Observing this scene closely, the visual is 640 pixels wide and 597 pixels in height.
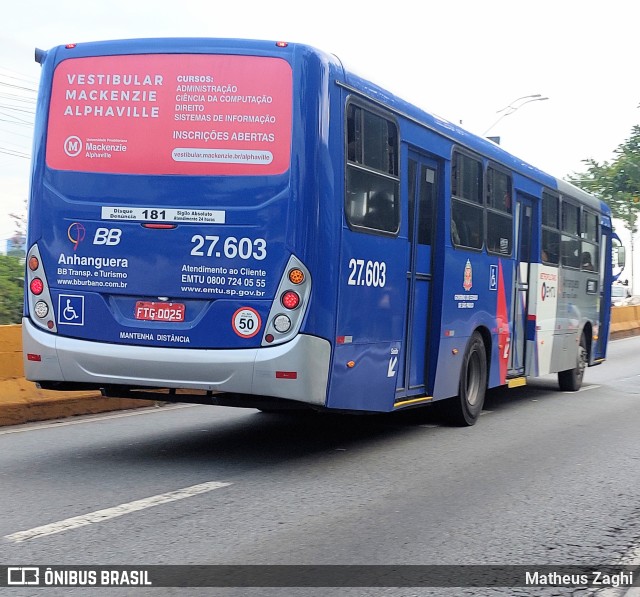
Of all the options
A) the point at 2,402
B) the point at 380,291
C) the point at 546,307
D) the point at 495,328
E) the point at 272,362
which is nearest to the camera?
the point at 272,362

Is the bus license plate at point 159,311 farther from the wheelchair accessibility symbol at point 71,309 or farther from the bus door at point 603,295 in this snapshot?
the bus door at point 603,295

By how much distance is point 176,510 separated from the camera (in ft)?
20.9

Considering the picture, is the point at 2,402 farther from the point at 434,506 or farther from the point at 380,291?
the point at 434,506

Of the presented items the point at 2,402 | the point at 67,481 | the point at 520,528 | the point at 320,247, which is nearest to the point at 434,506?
the point at 520,528

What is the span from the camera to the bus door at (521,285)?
1282 centimetres

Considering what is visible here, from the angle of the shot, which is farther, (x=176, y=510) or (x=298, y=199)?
(x=298, y=199)

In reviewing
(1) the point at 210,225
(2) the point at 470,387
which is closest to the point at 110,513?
(1) the point at 210,225

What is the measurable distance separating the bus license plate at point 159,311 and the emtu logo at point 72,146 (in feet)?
4.09

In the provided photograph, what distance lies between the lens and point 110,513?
6.21 metres

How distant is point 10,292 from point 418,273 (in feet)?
20.0

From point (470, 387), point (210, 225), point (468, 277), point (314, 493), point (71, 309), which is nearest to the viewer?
point (314, 493)

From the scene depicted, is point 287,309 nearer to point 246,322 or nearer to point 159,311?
point 246,322

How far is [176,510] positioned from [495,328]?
20.5 ft

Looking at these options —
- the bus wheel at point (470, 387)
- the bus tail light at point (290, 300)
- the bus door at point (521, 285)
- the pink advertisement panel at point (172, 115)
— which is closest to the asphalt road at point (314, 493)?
the bus wheel at point (470, 387)
